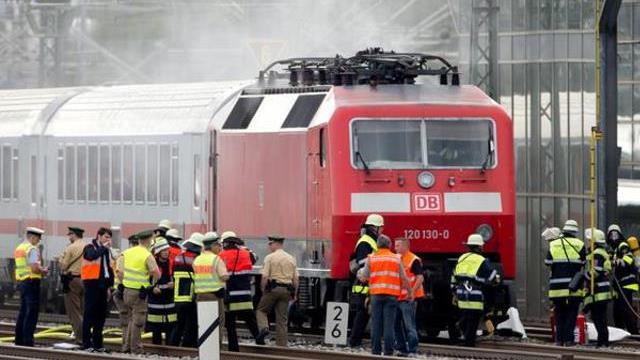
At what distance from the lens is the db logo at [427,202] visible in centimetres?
2264

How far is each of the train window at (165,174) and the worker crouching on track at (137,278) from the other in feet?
21.9

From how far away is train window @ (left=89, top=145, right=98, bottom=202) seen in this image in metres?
30.1

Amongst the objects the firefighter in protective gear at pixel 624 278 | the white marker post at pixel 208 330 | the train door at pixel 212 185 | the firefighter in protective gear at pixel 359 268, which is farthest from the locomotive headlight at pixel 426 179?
the white marker post at pixel 208 330

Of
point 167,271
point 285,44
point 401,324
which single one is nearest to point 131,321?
point 167,271

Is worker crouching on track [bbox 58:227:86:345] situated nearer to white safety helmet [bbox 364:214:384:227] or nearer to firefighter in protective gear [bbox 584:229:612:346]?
white safety helmet [bbox 364:214:384:227]

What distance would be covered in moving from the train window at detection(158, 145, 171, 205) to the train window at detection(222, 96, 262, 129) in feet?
7.82

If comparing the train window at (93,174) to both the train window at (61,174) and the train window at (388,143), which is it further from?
the train window at (388,143)

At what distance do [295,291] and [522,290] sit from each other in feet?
52.3

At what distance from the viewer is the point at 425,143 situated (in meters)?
23.1

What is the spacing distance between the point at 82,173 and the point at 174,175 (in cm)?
291

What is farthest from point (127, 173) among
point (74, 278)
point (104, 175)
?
point (74, 278)

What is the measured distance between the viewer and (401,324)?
21.2 metres

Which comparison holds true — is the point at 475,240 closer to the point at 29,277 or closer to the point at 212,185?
the point at 29,277

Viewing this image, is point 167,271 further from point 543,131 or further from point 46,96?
point 543,131
